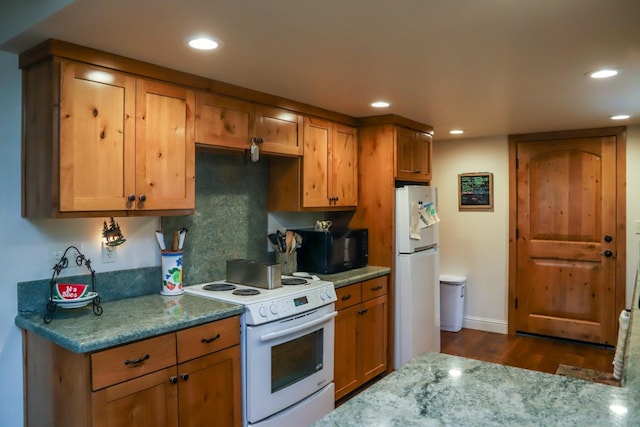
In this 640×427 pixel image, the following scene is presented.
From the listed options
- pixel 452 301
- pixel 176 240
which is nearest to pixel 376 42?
pixel 176 240

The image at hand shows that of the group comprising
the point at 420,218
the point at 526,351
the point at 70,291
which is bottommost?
the point at 526,351

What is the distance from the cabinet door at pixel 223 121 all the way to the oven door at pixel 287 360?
3.44 ft

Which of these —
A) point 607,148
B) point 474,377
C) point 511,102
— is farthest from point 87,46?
point 607,148

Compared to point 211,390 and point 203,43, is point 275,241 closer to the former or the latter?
point 211,390

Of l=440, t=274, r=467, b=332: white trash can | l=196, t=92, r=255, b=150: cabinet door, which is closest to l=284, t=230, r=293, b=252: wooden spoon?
l=196, t=92, r=255, b=150: cabinet door

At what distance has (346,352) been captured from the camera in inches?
129

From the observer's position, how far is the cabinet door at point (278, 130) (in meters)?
2.92

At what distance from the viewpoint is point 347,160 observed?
146 inches

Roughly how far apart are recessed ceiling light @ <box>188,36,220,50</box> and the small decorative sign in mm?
3645

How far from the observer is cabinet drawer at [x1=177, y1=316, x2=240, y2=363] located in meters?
2.11

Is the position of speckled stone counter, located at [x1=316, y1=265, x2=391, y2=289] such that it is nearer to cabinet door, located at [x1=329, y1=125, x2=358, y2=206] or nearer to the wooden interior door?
cabinet door, located at [x1=329, y1=125, x2=358, y2=206]

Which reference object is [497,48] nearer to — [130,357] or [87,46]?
[87,46]

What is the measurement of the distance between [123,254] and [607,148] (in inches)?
167

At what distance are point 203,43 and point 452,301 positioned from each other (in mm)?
3923
